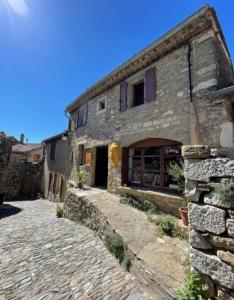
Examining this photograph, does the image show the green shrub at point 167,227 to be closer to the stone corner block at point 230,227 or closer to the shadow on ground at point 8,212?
the stone corner block at point 230,227

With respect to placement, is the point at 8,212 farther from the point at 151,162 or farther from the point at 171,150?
the point at 171,150

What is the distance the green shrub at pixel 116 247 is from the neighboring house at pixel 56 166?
883 cm

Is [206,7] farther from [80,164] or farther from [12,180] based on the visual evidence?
[12,180]

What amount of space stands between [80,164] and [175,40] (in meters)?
7.81

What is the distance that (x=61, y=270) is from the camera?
343 centimetres

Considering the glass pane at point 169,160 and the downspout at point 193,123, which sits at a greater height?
the downspout at point 193,123

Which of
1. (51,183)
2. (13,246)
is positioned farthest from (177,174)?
(51,183)

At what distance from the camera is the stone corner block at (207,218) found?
6.60 ft

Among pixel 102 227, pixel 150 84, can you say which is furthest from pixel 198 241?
pixel 150 84

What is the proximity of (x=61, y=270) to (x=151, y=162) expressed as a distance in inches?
163

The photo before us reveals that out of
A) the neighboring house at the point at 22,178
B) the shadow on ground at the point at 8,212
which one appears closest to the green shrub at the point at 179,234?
the shadow on ground at the point at 8,212

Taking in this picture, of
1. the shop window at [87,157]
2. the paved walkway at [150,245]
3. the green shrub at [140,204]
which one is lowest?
the paved walkway at [150,245]

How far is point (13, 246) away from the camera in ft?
14.8

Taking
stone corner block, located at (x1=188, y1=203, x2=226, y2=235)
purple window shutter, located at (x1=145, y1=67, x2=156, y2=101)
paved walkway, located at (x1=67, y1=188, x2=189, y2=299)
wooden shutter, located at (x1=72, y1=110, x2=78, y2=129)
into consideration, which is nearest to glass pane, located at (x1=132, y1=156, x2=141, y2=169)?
paved walkway, located at (x1=67, y1=188, x2=189, y2=299)
